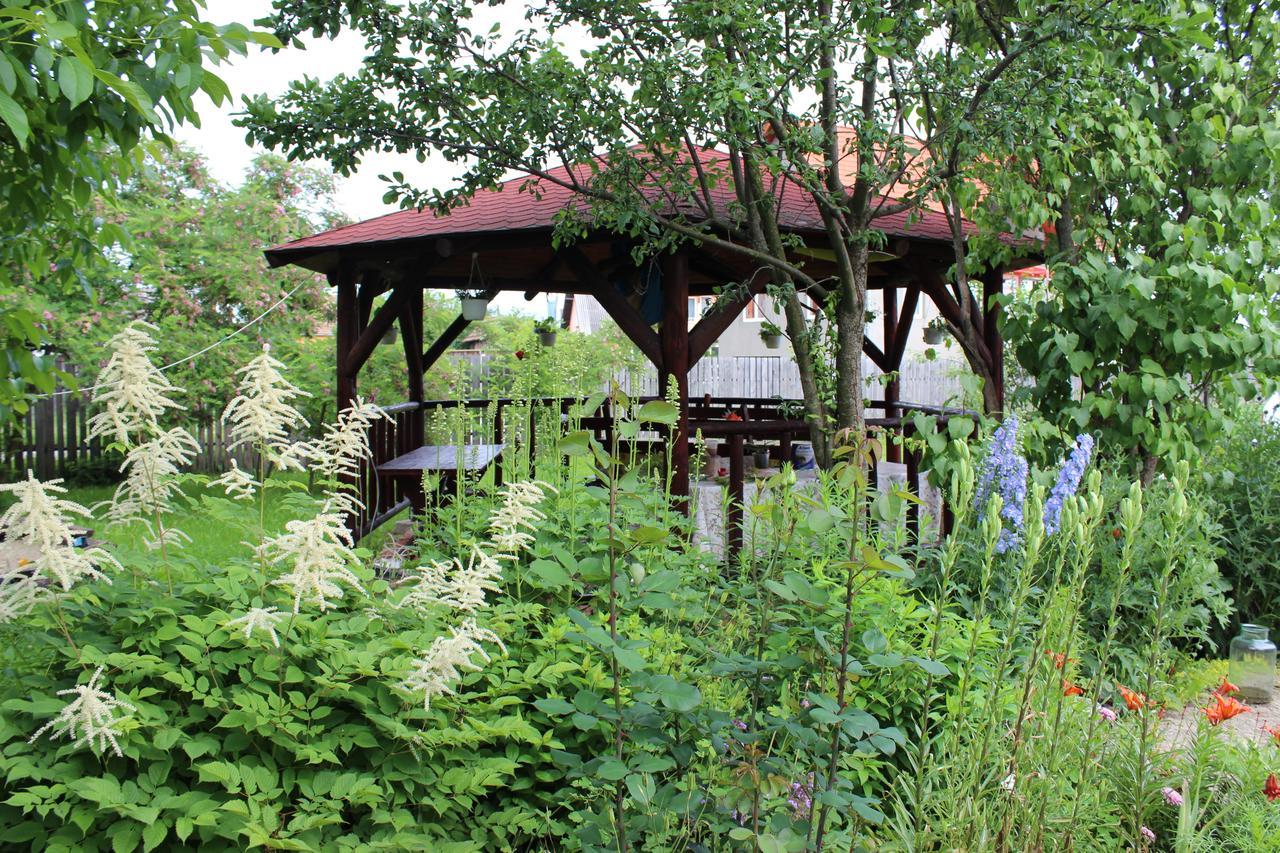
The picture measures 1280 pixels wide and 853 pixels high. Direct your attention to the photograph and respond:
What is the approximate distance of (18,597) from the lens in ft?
5.90

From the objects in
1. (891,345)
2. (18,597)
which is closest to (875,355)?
(891,345)

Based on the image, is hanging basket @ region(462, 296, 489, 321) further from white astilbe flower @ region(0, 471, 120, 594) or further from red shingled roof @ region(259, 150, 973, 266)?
white astilbe flower @ region(0, 471, 120, 594)

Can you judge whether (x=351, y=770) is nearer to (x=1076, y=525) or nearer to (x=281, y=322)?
(x=1076, y=525)

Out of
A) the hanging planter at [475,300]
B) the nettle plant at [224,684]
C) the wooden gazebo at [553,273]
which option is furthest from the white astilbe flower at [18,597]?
the hanging planter at [475,300]

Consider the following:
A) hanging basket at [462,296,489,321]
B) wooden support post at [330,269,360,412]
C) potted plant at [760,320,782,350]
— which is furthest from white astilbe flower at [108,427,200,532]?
hanging basket at [462,296,489,321]

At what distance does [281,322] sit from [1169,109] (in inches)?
484

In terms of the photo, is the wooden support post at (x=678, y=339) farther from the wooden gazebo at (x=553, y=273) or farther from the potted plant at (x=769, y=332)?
the potted plant at (x=769, y=332)

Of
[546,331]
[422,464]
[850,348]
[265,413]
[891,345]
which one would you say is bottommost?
[422,464]

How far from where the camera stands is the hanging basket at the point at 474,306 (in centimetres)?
853

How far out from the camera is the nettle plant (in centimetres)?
165

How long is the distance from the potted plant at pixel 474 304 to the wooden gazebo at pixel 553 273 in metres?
0.32

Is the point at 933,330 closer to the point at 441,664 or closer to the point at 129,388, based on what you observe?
the point at 441,664

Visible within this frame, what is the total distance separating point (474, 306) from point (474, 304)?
0.02 m

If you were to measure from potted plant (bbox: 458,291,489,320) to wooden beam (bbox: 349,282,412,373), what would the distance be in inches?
30.5
